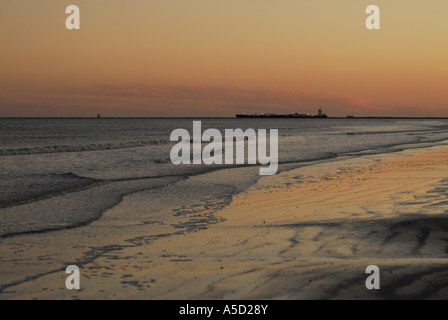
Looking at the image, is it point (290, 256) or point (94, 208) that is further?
point (94, 208)

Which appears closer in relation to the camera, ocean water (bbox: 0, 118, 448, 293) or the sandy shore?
the sandy shore

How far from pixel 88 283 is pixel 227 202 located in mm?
7912

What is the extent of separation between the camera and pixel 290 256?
8508 mm

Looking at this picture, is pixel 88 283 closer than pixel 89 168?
Yes

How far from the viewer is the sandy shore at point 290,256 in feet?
22.1

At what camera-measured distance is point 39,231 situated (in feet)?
36.5

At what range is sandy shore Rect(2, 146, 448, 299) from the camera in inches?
265

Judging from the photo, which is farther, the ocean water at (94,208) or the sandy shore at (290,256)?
the ocean water at (94,208)
